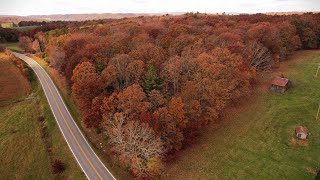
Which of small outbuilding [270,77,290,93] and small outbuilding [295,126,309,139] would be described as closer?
small outbuilding [295,126,309,139]

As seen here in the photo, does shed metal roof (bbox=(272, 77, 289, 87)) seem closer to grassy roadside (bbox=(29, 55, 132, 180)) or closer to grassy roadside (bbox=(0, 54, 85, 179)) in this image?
grassy roadside (bbox=(29, 55, 132, 180))

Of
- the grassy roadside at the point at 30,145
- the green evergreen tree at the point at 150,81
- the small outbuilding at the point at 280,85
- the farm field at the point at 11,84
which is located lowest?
the grassy roadside at the point at 30,145

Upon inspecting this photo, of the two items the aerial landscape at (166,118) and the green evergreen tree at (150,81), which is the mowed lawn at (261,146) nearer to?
the aerial landscape at (166,118)

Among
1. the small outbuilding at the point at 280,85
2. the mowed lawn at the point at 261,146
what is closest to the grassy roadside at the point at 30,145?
the mowed lawn at the point at 261,146

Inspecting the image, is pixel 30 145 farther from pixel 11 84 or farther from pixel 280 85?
pixel 280 85

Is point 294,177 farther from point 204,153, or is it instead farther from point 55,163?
point 55,163

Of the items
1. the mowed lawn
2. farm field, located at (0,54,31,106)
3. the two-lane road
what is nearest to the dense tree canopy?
the mowed lawn

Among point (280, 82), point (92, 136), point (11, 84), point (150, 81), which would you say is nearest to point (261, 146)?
point (150, 81)
